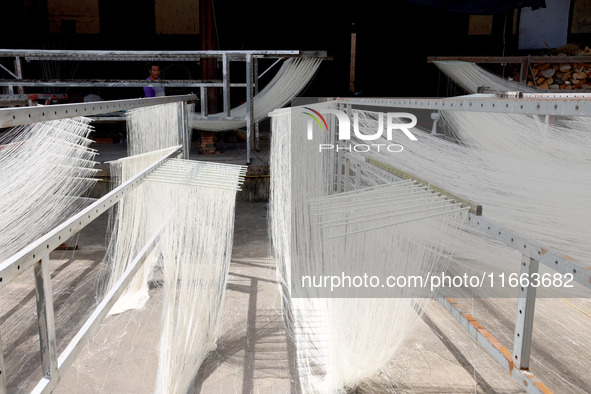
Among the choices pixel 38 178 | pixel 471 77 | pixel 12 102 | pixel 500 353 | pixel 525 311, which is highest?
pixel 471 77

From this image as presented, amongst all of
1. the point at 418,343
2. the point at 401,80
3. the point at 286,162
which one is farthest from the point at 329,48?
the point at 418,343

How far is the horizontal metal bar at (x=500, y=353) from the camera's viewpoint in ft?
4.50

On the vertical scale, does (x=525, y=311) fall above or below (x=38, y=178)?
below

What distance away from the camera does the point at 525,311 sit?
1.37 m

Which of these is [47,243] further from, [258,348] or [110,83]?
[110,83]

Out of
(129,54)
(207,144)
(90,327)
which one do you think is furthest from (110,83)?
(90,327)

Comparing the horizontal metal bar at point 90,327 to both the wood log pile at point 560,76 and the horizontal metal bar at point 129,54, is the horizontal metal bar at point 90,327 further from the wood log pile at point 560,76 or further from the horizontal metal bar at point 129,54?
the wood log pile at point 560,76

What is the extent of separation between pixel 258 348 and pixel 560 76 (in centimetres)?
670

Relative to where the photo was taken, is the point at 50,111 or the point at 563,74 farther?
the point at 563,74

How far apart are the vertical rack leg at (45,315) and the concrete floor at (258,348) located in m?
0.87

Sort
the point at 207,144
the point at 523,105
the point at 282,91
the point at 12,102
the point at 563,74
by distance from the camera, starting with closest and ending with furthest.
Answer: the point at 523,105 → the point at 12,102 → the point at 282,91 → the point at 207,144 → the point at 563,74

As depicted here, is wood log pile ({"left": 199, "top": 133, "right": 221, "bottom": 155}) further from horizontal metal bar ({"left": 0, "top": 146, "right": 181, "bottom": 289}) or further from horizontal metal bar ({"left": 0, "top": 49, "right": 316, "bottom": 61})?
horizontal metal bar ({"left": 0, "top": 146, "right": 181, "bottom": 289})

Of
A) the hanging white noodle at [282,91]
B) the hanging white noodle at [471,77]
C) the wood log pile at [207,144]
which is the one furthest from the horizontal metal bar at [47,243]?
the hanging white noodle at [471,77]

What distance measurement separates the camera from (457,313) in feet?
6.32
